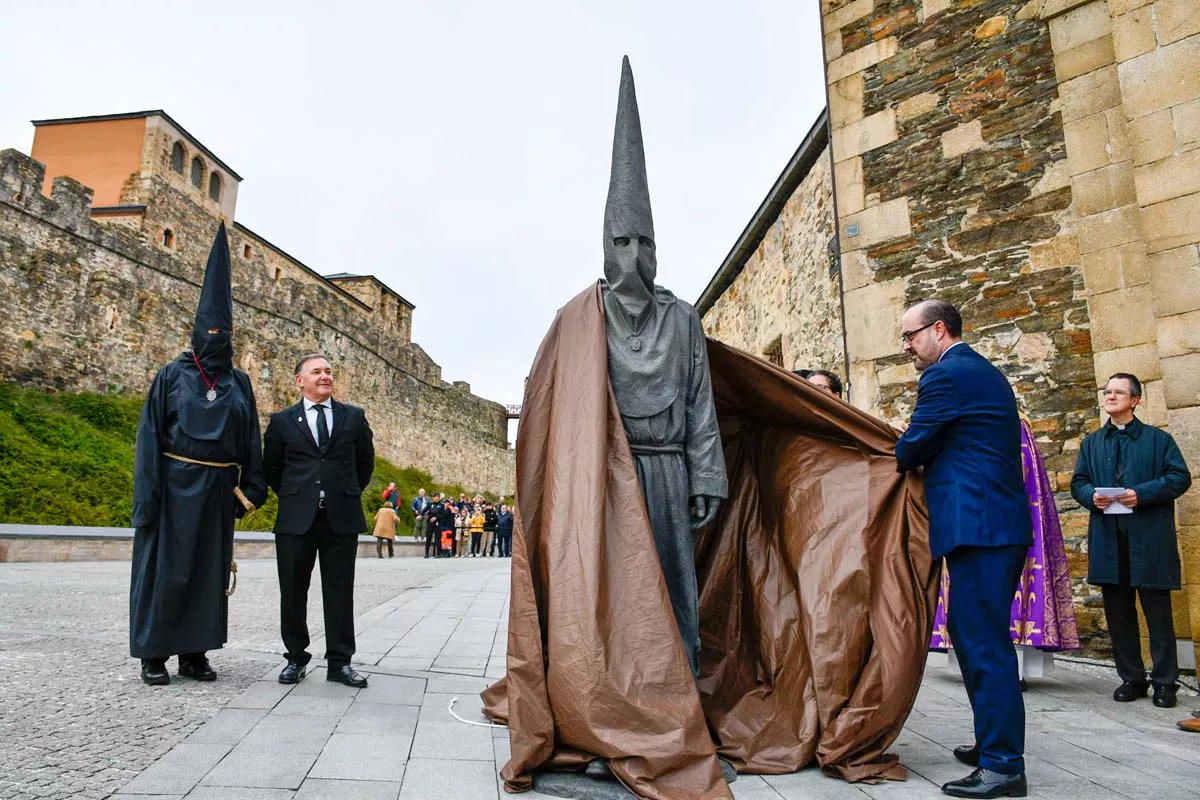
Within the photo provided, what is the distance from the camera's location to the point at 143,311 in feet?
72.3

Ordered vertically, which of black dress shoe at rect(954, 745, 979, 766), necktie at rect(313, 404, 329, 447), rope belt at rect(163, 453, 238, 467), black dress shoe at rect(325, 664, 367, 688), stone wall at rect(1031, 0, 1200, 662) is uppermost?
stone wall at rect(1031, 0, 1200, 662)

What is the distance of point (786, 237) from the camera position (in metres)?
9.72

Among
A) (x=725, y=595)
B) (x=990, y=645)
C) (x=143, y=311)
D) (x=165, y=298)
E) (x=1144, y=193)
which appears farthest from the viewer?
(x=165, y=298)

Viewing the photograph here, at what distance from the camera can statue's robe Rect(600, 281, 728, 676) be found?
2896 millimetres

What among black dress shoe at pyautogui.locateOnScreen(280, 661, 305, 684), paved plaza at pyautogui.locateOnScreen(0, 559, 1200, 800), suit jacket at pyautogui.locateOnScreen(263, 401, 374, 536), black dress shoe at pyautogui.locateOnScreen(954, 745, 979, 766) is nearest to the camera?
paved plaza at pyautogui.locateOnScreen(0, 559, 1200, 800)

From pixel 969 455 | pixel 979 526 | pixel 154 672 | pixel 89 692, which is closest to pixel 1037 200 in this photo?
pixel 969 455

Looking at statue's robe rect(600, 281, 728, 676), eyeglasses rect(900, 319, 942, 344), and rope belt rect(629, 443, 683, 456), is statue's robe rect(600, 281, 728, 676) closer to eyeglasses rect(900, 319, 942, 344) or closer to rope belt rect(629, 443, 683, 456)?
rope belt rect(629, 443, 683, 456)

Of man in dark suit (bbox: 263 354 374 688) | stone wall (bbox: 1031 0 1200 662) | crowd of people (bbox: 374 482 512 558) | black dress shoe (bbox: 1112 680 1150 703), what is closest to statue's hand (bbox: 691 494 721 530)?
man in dark suit (bbox: 263 354 374 688)

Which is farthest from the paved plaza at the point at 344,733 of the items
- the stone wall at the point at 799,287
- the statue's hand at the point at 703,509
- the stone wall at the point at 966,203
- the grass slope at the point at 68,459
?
the grass slope at the point at 68,459

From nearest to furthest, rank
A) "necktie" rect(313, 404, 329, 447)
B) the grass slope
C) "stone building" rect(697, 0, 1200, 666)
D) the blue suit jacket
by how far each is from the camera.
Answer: the blue suit jacket, "necktie" rect(313, 404, 329, 447), "stone building" rect(697, 0, 1200, 666), the grass slope

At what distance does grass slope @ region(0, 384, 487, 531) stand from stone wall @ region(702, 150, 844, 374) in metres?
10.4

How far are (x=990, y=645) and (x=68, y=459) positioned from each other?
18486 mm

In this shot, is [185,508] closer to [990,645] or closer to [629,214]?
[629,214]

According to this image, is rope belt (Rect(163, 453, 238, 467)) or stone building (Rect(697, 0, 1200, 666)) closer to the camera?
rope belt (Rect(163, 453, 238, 467))
